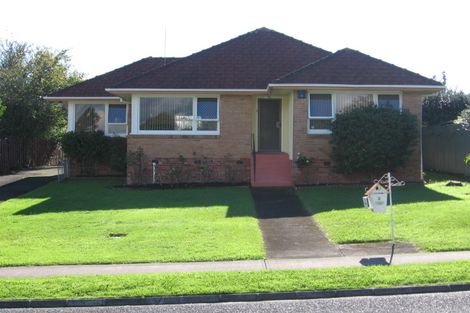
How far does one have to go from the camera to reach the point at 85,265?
8.77 metres

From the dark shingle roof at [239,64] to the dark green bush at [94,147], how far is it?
348 centimetres

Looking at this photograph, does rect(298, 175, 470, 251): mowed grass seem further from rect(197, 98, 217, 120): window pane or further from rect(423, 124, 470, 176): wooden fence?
rect(423, 124, 470, 176): wooden fence

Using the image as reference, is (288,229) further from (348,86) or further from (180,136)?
(180,136)

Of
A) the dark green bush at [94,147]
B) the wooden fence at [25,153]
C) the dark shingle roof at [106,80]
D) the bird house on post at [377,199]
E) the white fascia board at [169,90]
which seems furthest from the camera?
the wooden fence at [25,153]

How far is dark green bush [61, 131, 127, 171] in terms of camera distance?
21438 millimetres

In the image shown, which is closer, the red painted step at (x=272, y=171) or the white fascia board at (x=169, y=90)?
the red painted step at (x=272, y=171)

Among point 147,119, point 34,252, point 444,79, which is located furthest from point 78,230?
point 444,79

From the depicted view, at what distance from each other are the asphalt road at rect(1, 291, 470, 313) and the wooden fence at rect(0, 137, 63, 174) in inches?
826

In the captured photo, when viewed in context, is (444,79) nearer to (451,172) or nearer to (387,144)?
(451,172)

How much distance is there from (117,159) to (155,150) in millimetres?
3029

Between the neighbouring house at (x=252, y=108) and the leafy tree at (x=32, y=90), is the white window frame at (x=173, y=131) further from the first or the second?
the leafy tree at (x=32, y=90)

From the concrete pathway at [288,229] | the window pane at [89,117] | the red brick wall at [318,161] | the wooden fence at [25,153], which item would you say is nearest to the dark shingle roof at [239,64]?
the red brick wall at [318,161]

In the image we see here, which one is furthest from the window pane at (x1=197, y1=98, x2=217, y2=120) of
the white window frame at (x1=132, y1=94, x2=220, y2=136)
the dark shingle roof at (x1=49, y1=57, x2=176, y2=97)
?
the dark shingle roof at (x1=49, y1=57, x2=176, y2=97)

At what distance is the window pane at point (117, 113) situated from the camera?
2277 cm
